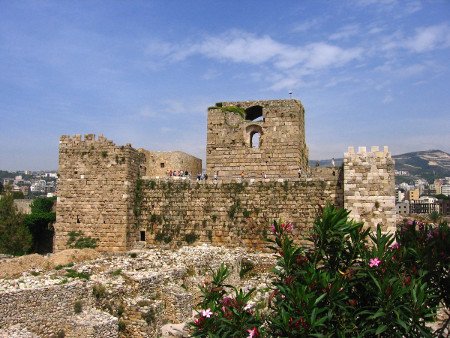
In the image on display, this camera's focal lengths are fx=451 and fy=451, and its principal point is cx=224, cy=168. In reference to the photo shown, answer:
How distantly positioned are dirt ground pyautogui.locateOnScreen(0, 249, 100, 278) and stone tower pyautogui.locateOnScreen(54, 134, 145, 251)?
1.08 meters

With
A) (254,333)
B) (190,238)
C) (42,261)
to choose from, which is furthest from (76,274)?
(254,333)

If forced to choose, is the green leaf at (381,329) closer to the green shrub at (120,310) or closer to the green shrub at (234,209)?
the green shrub at (120,310)

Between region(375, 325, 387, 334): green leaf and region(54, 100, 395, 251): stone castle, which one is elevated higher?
region(54, 100, 395, 251): stone castle

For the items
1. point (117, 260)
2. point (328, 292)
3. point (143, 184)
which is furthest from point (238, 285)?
point (328, 292)

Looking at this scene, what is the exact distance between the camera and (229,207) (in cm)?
1897

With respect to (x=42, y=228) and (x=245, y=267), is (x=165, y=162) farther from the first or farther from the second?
(x=42, y=228)

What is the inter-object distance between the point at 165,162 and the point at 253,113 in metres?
5.05

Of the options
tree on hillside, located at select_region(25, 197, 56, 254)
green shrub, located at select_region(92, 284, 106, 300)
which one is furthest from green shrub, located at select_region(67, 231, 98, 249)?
tree on hillside, located at select_region(25, 197, 56, 254)

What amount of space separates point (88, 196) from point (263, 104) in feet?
29.2

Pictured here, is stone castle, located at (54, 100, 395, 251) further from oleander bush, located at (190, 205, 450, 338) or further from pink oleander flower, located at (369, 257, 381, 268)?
pink oleander flower, located at (369, 257, 381, 268)

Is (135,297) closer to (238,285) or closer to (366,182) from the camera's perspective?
(238,285)

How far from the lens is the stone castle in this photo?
1834cm

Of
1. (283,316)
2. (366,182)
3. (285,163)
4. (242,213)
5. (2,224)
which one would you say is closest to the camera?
(283,316)

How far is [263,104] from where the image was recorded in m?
21.1
